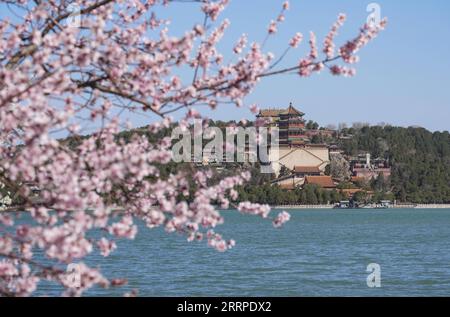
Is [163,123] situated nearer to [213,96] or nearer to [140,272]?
[213,96]

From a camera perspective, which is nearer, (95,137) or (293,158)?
(95,137)

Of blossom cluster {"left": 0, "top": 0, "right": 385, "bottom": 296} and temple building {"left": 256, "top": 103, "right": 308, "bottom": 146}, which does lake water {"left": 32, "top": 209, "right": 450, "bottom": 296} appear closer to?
blossom cluster {"left": 0, "top": 0, "right": 385, "bottom": 296}

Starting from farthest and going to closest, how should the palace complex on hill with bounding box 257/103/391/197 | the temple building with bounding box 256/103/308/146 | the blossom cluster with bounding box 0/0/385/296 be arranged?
1. the temple building with bounding box 256/103/308/146
2. the palace complex on hill with bounding box 257/103/391/197
3. the blossom cluster with bounding box 0/0/385/296

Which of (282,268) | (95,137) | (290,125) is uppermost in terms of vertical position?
(290,125)

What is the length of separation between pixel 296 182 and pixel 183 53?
3431 inches

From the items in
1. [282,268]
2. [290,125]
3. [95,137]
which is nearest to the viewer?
[95,137]

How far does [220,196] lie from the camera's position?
16.7ft

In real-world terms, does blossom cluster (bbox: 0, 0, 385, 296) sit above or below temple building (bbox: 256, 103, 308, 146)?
below

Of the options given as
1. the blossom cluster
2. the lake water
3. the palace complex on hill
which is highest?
the palace complex on hill

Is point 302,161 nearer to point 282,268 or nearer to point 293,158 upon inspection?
point 293,158

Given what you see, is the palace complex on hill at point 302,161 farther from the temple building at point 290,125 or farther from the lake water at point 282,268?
the lake water at point 282,268

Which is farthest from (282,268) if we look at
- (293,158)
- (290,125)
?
(290,125)

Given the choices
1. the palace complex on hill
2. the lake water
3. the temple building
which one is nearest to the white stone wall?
the palace complex on hill
